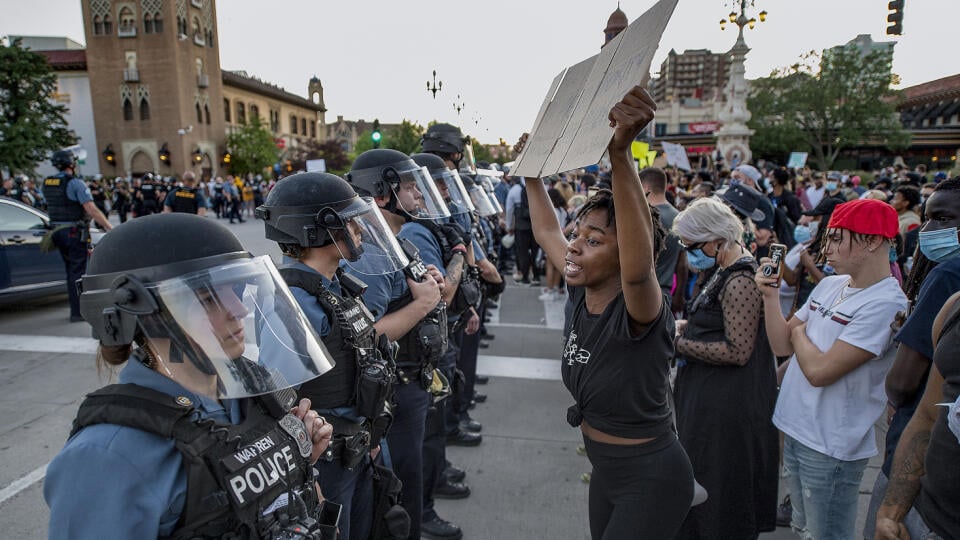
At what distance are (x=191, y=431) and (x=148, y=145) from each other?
49.3 m

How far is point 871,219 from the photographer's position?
233 centimetres

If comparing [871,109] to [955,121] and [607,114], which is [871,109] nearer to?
[955,121]

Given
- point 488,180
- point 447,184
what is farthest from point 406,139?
point 447,184

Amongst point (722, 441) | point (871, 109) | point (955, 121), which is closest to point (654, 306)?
point (722, 441)

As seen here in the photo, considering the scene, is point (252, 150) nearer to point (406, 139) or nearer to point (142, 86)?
point (142, 86)

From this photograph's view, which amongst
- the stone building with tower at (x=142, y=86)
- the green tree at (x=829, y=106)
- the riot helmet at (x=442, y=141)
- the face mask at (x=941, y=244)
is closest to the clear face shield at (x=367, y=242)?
the face mask at (x=941, y=244)

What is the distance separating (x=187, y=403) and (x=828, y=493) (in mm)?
2654

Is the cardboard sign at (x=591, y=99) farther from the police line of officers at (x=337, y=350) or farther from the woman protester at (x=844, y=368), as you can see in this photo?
the woman protester at (x=844, y=368)

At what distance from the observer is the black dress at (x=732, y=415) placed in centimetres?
273

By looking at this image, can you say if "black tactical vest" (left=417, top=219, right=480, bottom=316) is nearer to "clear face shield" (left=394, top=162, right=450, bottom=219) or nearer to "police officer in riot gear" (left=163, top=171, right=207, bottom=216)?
"clear face shield" (left=394, top=162, right=450, bottom=219)

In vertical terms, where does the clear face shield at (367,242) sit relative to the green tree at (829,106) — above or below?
below

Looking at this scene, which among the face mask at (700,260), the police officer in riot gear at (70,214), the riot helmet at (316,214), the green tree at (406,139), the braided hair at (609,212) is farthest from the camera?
the green tree at (406,139)

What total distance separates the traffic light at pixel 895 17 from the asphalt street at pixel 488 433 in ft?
40.0

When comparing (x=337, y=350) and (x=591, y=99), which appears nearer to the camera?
(x=591, y=99)
